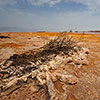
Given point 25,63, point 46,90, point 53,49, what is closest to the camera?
point 46,90

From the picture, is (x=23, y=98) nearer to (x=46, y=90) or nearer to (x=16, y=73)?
(x=46, y=90)

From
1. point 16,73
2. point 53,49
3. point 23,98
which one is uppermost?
point 53,49

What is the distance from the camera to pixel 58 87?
11.2 feet

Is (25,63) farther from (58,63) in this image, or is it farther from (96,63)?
(96,63)

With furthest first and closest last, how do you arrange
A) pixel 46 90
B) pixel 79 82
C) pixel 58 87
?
pixel 79 82 < pixel 58 87 < pixel 46 90

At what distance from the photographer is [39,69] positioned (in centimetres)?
389

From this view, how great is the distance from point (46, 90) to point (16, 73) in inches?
53.1

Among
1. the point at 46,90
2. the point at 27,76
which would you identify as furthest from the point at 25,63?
the point at 46,90

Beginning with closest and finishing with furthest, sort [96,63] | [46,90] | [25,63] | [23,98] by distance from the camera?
1. [23,98]
2. [46,90]
3. [25,63]
4. [96,63]

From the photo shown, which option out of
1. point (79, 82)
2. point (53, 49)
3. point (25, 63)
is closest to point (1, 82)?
point (25, 63)

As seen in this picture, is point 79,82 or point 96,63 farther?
point 96,63

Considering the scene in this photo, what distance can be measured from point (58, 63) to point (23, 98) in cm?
210

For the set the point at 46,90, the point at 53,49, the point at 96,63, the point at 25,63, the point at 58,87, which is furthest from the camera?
the point at 53,49

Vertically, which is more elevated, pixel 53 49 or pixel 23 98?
pixel 53 49
